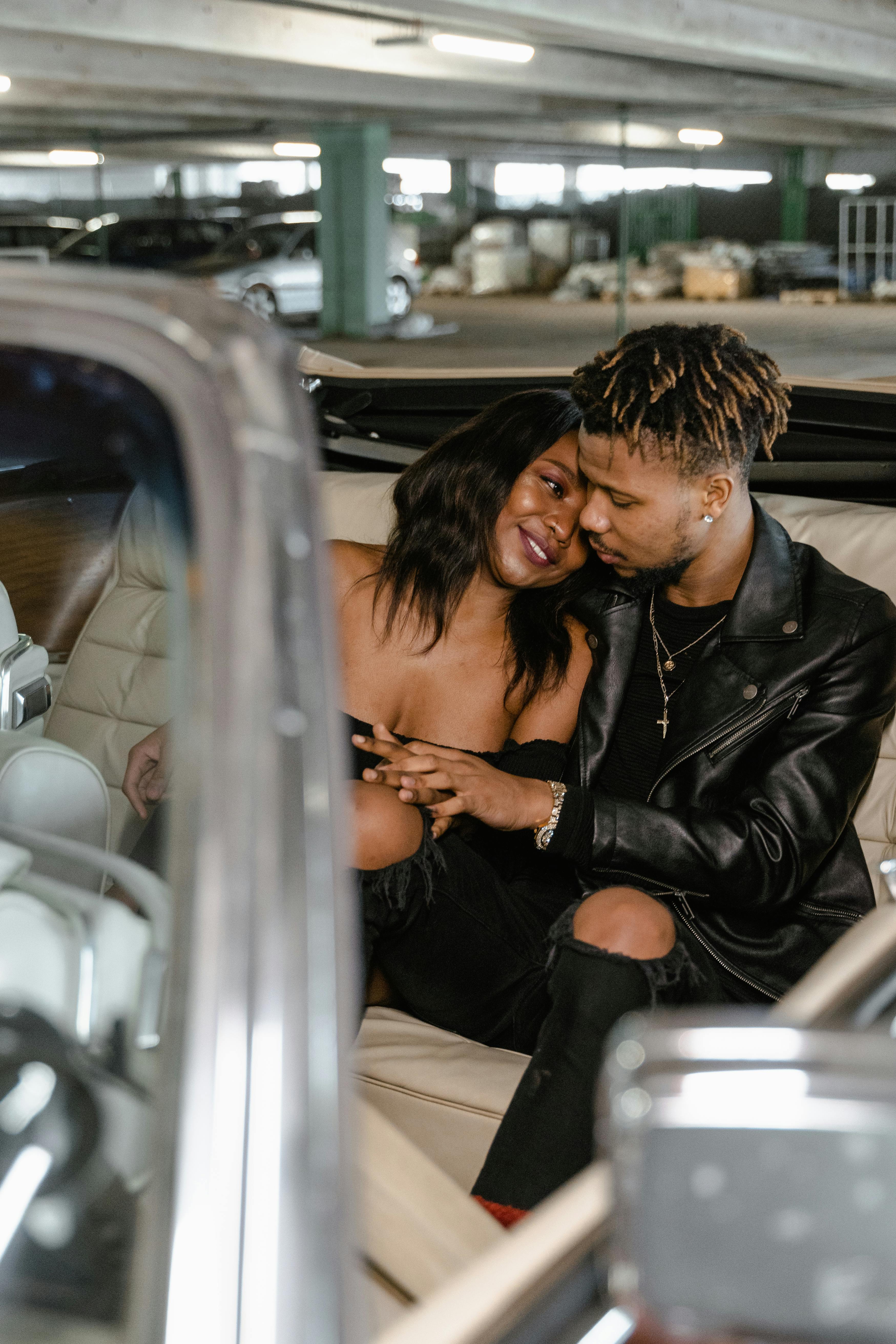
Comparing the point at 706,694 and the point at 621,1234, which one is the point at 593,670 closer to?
the point at 706,694

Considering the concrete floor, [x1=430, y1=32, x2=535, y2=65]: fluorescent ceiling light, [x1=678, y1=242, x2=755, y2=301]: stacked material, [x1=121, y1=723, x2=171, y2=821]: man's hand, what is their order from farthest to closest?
[x1=678, y1=242, x2=755, y2=301]: stacked material < [x1=430, y1=32, x2=535, y2=65]: fluorescent ceiling light < the concrete floor < [x1=121, y1=723, x2=171, y2=821]: man's hand

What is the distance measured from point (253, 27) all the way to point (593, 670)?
934 cm

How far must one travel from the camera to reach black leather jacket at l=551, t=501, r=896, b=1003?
1854mm

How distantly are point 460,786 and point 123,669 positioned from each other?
964 mm

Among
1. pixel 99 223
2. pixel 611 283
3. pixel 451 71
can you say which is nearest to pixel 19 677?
pixel 99 223

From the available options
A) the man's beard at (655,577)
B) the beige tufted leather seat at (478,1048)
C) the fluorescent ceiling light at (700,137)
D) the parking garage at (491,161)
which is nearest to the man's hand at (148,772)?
the beige tufted leather seat at (478,1048)

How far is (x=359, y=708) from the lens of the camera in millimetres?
2229

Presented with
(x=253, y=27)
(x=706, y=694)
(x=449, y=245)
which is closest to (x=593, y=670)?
(x=706, y=694)

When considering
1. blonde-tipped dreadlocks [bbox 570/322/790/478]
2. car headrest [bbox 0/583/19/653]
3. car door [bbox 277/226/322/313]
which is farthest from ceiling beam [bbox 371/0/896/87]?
car headrest [bbox 0/583/19/653]

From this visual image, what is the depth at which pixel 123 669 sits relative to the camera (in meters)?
0.89

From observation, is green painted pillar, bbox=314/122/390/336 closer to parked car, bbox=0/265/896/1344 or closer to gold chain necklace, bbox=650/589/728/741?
gold chain necklace, bbox=650/589/728/741

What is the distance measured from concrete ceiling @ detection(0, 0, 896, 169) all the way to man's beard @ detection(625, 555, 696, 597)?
20.5 ft

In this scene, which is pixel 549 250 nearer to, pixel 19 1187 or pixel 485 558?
pixel 485 558

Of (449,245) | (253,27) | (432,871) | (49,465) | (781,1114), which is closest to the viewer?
(781,1114)
